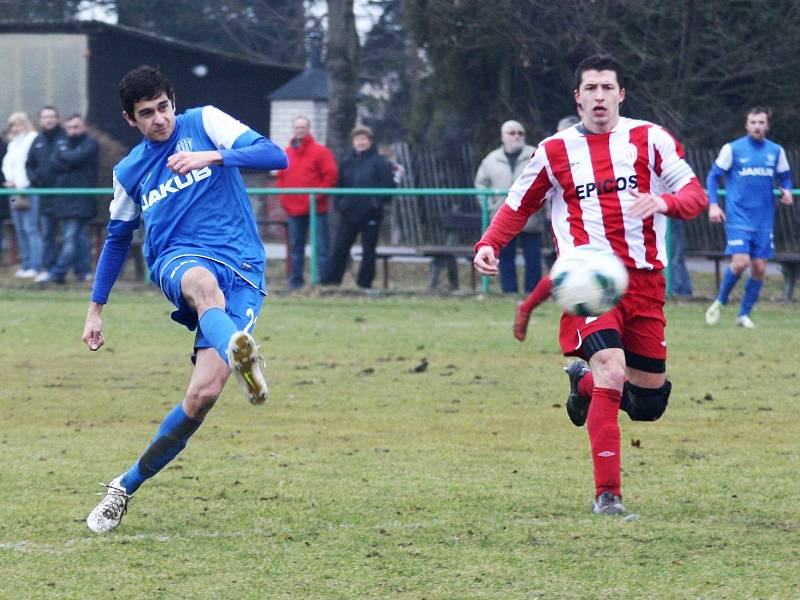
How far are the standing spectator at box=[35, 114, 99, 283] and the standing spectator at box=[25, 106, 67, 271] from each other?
0.07m

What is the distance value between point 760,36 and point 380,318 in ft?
25.5

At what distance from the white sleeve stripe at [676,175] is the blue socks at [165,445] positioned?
7.22ft

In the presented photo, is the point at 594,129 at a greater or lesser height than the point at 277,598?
greater

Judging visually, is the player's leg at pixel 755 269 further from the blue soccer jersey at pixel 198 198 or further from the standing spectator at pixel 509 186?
the blue soccer jersey at pixel 198 198

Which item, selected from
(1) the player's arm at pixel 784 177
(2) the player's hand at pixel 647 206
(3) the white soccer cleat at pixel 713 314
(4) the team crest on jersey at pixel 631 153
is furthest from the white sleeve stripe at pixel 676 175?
(3) the white soccer cleat at pixel 713 314

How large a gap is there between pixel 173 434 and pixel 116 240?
0.91 meters

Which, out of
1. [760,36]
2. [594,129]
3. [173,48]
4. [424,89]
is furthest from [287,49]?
[594,129]

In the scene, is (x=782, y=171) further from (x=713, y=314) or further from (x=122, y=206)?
(x=122, y=206)

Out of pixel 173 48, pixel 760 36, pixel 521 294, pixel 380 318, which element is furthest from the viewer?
pixel 173 48

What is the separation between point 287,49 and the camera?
120ft

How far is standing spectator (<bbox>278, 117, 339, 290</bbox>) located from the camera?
16.4m

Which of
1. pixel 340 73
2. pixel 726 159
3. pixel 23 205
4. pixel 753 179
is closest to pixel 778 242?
pixel 753 179

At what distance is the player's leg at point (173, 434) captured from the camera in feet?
18.7

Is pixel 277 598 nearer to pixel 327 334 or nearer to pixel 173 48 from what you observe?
pixel 327 334
